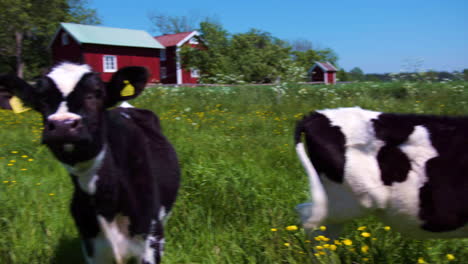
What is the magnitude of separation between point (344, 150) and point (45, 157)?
4309 millimetres

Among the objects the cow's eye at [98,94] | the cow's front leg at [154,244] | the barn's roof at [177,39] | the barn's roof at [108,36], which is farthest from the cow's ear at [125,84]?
the barn's roof at [177,39]

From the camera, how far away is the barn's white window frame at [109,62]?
1361 inches

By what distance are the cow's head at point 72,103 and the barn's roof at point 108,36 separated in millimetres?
34381

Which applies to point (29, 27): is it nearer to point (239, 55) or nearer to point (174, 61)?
point (174, 61)

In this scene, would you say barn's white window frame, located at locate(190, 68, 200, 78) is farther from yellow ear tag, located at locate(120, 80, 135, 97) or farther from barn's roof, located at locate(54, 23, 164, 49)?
yellow ear tag, located at locate(120, 80, 135, 97)

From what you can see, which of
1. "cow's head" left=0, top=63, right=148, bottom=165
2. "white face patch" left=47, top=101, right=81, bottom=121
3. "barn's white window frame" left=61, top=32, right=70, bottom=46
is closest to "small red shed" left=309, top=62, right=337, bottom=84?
"barn's white window frame" left=61, top=32, right=70, bottom=46

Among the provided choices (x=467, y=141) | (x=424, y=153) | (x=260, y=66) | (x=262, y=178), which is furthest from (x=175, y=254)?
(x=260, y=66)

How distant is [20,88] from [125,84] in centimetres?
58

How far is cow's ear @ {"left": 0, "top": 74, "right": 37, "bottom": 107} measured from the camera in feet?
6.84

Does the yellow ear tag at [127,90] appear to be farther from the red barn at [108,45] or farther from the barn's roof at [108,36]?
the barn's roof at [108,36]

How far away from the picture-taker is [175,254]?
2.95 meters

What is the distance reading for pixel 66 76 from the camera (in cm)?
199

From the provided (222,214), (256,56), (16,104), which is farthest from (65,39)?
(16,104)

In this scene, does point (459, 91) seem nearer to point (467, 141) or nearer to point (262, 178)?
point (262, 178)
